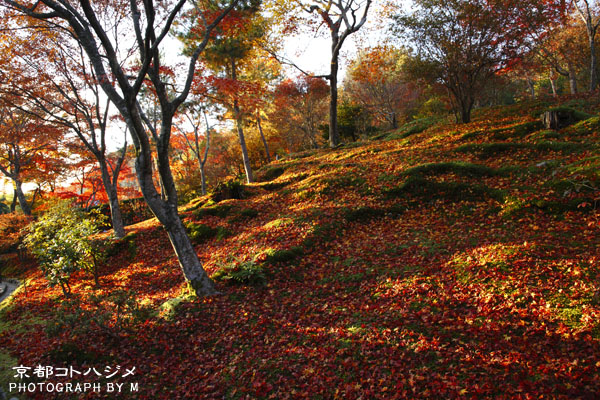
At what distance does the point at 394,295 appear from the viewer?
17.7 feet

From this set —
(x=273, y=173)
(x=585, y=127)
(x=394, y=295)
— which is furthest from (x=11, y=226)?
(x=585, y=127)

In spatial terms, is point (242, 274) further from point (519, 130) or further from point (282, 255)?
point (519, 130)

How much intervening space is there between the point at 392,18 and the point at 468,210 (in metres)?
10.2

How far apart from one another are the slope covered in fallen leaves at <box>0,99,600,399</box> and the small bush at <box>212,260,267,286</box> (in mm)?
186

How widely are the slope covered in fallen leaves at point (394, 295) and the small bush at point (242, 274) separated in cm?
19

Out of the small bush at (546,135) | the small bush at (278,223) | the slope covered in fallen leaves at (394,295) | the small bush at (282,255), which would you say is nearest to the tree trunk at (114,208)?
the slope covered in fallen leaves at (394,295)

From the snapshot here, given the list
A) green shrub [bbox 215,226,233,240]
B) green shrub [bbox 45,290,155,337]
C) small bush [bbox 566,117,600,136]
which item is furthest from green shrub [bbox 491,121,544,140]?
green shrub [bbox 45,290,155,337]

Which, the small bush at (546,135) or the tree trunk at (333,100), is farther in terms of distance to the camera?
the tree trunk at (333,100)

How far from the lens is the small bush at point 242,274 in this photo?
682cm

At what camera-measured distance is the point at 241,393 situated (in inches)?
152

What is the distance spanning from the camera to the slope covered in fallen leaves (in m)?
3.63

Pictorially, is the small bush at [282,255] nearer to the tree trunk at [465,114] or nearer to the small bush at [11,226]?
the tree trunk at [465,114]

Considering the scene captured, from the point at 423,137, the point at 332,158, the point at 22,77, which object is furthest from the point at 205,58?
the point at 423,137

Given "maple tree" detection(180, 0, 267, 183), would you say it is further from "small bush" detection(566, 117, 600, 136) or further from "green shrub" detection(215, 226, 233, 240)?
"small bush" detection(566, 117, 600, 136)
